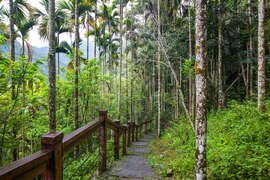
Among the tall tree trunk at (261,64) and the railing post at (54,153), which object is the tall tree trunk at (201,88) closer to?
the railing post at (54,153)

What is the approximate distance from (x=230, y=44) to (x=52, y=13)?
893 centimetres

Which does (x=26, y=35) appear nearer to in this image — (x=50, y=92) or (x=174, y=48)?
(x=50, y=92)

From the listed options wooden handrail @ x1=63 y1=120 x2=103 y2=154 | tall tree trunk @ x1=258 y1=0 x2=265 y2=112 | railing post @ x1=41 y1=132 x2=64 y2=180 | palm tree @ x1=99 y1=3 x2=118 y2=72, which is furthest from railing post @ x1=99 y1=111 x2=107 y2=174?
palm tree @ x1=99 y1=3 x2=118 y2=72

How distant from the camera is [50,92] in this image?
4.44 metres

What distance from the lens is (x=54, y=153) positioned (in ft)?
4.88

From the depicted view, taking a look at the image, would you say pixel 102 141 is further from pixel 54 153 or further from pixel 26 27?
pixel 26 27

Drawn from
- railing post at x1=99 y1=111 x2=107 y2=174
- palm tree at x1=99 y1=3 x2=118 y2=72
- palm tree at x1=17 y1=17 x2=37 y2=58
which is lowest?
railing post at x1=99 y1=111 x2=107 y2=174

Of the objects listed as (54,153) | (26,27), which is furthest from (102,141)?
(26,27)

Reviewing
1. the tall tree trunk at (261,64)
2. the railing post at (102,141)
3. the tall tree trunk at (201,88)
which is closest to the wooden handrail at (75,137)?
the railing post at (102,141)

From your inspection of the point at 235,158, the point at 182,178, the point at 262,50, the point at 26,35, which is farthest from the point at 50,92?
the point at 26,35

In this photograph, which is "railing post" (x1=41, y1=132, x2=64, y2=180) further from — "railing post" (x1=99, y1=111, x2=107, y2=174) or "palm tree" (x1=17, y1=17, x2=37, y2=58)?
"palm tree" (x1=17, y1=17, x2=37, y2=58)

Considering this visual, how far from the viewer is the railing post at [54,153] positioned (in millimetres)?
1450

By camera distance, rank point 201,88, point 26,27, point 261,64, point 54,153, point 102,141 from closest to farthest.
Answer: point 54,153, point 201,88, point 102,141, point 261,64, point 26,27

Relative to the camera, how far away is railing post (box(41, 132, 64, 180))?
4.76 ft
